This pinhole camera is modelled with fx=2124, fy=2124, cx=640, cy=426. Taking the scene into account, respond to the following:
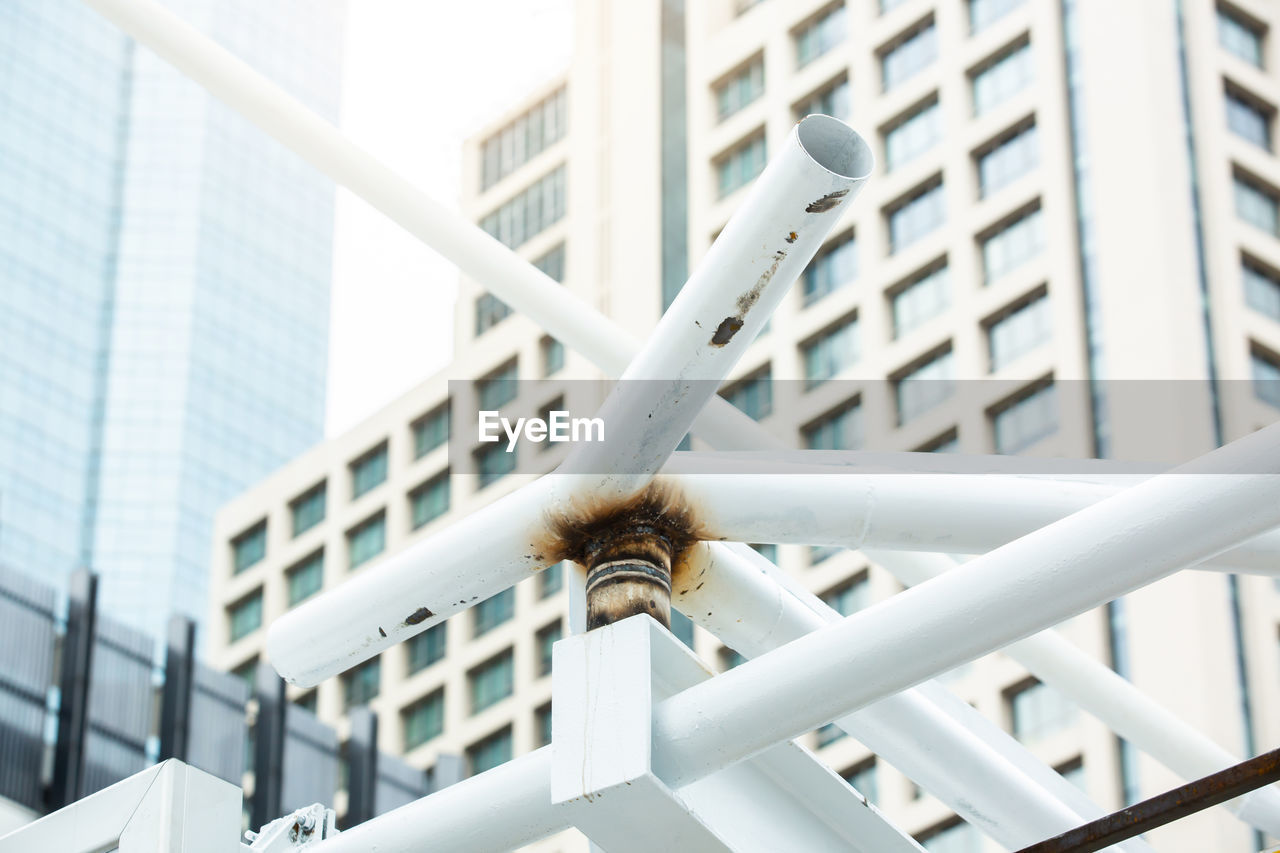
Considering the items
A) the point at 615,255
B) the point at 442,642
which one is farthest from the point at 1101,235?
the point at 442,642

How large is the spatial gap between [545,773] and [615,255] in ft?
224

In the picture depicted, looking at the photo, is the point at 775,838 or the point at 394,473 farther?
the point at 394,473

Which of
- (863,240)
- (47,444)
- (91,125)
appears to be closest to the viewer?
(863,240)

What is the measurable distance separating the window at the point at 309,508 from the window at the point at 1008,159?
2963 cm

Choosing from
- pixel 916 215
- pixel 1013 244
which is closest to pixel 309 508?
pixel 916 215

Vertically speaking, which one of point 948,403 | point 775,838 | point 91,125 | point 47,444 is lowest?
point 775,838

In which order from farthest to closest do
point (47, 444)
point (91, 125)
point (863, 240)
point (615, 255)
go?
point (91, 125)
point (47, 444)
point (615, 255)
point (863, 240)

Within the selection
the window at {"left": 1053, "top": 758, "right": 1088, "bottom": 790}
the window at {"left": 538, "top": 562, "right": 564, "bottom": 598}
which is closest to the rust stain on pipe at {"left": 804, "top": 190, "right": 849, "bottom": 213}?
the window at {"left": 1053, "top": 758, "right": 1088, "bottom": 790}

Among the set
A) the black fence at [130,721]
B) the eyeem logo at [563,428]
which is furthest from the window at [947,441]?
the eyeem logo at [563,428]

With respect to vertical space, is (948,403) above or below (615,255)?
below

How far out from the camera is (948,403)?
60125 mm

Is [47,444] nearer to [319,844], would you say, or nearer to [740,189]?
[740,189]

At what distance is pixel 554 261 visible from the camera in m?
77.7

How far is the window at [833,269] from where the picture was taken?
65.3 m
